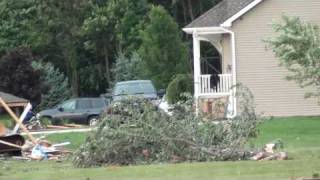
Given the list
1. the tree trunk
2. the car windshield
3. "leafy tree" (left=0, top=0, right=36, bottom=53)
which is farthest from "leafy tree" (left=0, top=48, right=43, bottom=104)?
the tree trunk

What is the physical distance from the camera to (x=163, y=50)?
1746 inches

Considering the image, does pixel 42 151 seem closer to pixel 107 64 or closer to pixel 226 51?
pixel 226 51

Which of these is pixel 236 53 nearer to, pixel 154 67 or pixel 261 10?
pixel 261 10

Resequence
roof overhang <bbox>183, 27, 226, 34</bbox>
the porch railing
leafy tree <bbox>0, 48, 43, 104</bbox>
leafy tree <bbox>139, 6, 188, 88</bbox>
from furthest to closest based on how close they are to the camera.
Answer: leafy tree <bbox>139, 6, 188, 88</bbox>
leafy tree <bbox>0, 48, 43, 104</bbox>
roof overhang <bbox>183, 27, 226, 34</bbox>
the porch railing

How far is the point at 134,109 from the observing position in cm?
1742

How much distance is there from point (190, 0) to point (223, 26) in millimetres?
27431

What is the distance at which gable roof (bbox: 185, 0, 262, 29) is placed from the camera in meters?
30.5

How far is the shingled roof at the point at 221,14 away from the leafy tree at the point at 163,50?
33.0 feet

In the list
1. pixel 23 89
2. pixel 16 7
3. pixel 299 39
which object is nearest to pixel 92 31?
pixel 16 7

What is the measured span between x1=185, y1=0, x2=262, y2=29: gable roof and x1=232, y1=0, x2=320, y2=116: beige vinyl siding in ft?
1.01

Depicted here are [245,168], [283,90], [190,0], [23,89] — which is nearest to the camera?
[245,168]

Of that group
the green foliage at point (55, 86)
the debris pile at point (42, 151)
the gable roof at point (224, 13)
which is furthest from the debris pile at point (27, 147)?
the green foliage at point (55, 86)

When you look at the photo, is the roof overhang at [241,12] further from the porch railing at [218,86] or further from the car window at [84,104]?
the car window at [84,104]

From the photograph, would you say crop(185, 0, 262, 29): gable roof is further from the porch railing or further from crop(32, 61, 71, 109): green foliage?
crop(32, 61, 71, 109): green foliage
